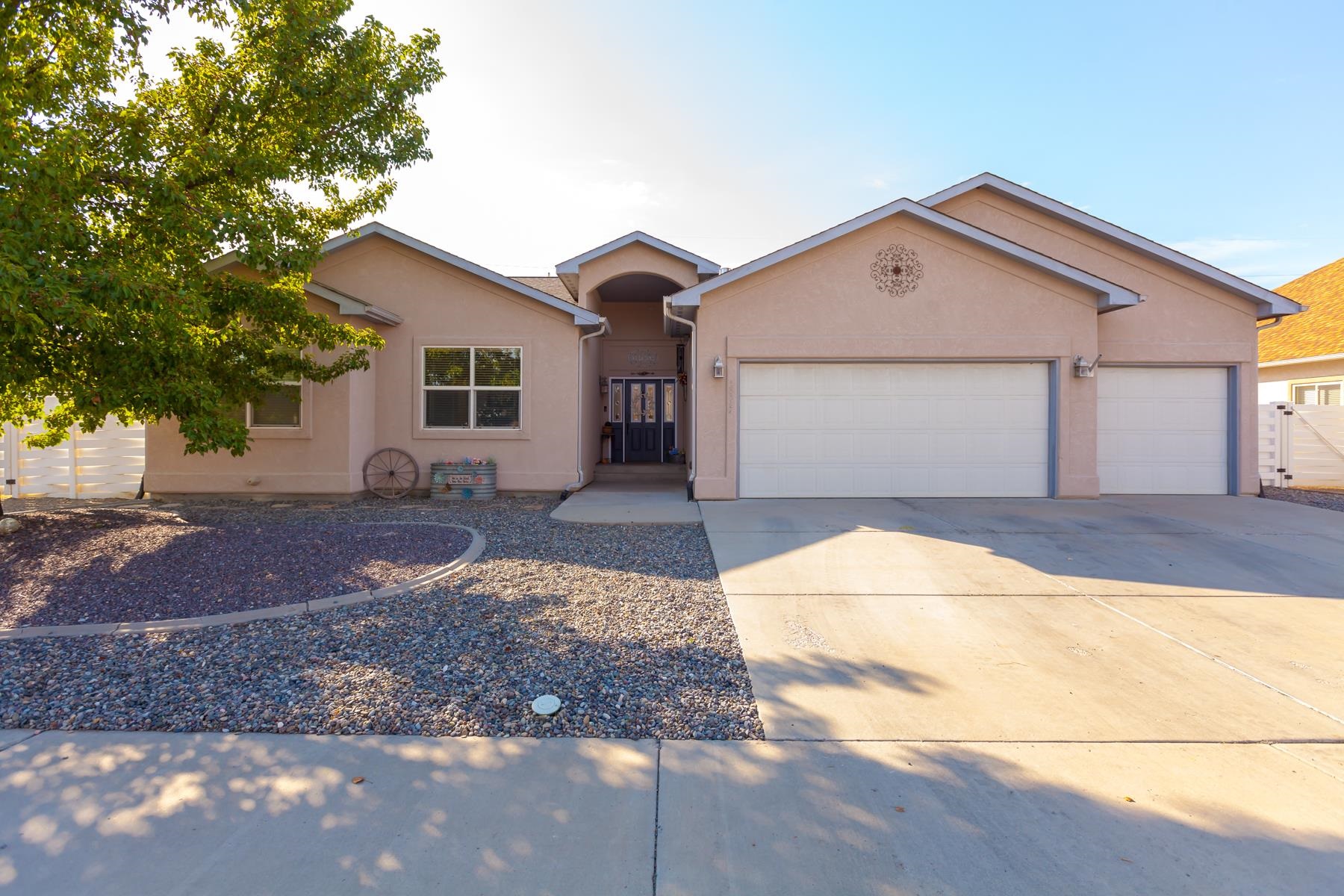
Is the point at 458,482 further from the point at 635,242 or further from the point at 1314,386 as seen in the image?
A: the point at 1314,386

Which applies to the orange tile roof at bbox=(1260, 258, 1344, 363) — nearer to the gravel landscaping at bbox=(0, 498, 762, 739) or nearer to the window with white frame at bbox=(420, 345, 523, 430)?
the window with white frame at bbox=(420, 345, 523, 430)

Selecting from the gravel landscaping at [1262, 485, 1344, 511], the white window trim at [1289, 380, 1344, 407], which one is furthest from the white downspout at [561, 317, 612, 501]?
the white window trim at [1289, 380, 1344, 407]

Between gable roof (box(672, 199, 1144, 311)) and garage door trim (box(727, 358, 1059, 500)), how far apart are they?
1169 millimetres

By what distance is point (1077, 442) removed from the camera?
10.5m

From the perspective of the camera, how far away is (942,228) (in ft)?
34.0

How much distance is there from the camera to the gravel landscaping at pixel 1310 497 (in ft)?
34.7

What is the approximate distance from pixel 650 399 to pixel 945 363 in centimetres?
716

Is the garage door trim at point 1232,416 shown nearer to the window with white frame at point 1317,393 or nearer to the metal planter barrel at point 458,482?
the window with white frame at point 1317,393

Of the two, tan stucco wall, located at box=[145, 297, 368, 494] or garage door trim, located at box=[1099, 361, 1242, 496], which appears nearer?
tan stucco wall, located at box=[145, 297, 368, 494]

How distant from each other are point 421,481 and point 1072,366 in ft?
35.4

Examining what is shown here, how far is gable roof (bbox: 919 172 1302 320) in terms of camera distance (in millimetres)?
10852

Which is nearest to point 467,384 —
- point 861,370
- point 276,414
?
point 276,414

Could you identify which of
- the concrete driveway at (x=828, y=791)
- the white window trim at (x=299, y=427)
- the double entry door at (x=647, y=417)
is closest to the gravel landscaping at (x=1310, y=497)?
the concrete driveway at (x=828, y=791)

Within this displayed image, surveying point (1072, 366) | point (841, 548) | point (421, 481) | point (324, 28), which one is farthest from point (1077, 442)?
point (324, 28)
